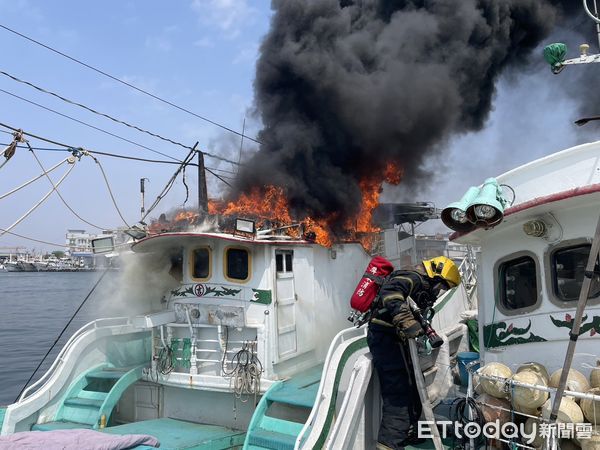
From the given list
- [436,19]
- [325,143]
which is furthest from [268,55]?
[436,19]

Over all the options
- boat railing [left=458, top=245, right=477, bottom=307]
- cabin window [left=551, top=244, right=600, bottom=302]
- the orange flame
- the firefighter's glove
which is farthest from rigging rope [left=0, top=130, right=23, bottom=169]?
boat railing [left=458, top=245, right=477, bottom=307]

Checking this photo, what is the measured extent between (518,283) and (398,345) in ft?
5.01

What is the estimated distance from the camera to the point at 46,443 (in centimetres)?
568

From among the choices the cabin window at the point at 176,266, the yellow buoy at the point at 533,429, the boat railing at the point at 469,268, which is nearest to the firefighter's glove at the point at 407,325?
the yellow buoy at the point at 533,429

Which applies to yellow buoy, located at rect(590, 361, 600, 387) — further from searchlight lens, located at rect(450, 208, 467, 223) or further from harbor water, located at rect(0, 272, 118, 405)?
harbor water, located at rect(0, 272, 118, 405)

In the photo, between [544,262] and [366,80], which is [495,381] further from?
[366,80]

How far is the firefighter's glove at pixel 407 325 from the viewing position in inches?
179

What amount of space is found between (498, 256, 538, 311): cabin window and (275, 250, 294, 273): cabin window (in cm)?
403

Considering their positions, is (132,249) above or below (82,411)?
above

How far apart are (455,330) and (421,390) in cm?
430

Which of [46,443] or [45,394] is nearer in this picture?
[46,443]

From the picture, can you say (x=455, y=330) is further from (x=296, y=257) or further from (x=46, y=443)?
(x=46, y=443)

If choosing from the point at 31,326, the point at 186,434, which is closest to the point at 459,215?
the point at 186,434

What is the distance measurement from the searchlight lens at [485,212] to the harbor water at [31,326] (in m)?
7.84
